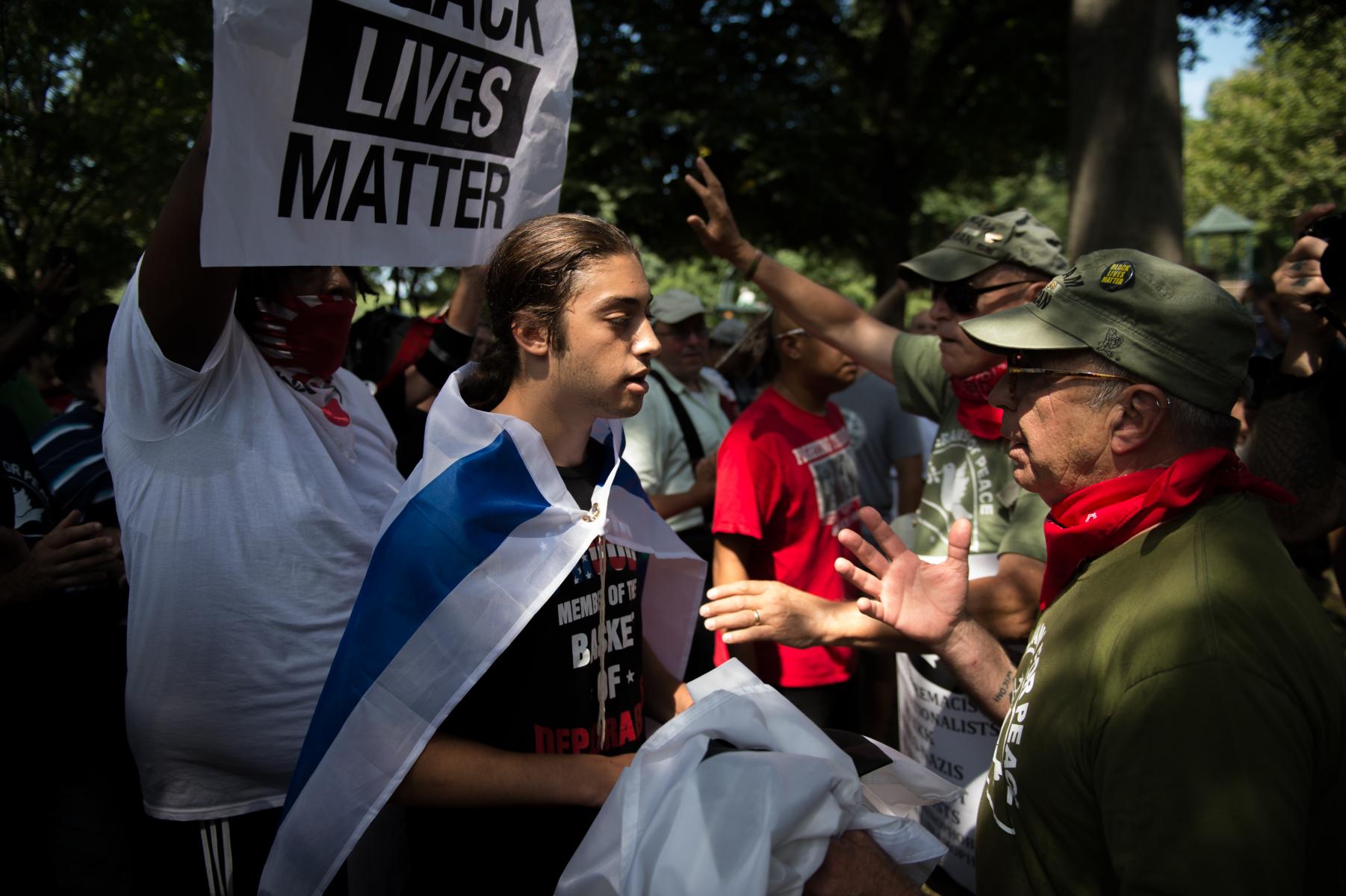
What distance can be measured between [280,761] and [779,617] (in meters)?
1.17

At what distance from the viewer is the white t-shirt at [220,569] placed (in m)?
1.99

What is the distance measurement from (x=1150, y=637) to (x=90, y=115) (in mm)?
10472

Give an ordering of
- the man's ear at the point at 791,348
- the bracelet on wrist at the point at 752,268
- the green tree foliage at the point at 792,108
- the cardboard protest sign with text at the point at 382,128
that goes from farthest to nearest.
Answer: the green tree foliage at the point at 792,108 < the man's ear at the point at 791,348 < the bracelet on wrist at the point at 752,268 < the cardboard protest sign with text at the point at 382,128

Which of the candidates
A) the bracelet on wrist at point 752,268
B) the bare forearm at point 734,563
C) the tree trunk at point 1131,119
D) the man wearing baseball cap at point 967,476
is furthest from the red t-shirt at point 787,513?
the tree trunk at point 1131,119

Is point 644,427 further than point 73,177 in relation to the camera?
No

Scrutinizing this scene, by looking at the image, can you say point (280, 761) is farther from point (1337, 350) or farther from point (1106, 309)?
point (1337, 350)

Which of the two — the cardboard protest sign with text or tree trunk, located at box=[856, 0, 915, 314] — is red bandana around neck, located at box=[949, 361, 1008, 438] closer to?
the cardboard protest sign with text

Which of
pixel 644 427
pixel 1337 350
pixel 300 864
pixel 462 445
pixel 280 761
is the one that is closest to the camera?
pixel 300 864

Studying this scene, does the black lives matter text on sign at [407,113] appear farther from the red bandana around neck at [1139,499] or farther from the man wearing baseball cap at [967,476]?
the red bandana around neck at [1139,499]

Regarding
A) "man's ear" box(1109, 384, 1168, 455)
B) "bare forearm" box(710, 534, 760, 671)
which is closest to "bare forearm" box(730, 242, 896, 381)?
"bare forearm" box(710, 534, 760, 671)

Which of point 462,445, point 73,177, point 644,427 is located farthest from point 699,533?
point 73,177

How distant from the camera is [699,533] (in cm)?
539

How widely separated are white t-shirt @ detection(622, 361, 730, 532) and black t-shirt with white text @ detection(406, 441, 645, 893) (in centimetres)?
291

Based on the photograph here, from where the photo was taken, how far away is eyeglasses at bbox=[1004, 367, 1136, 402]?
1796 millimetres
